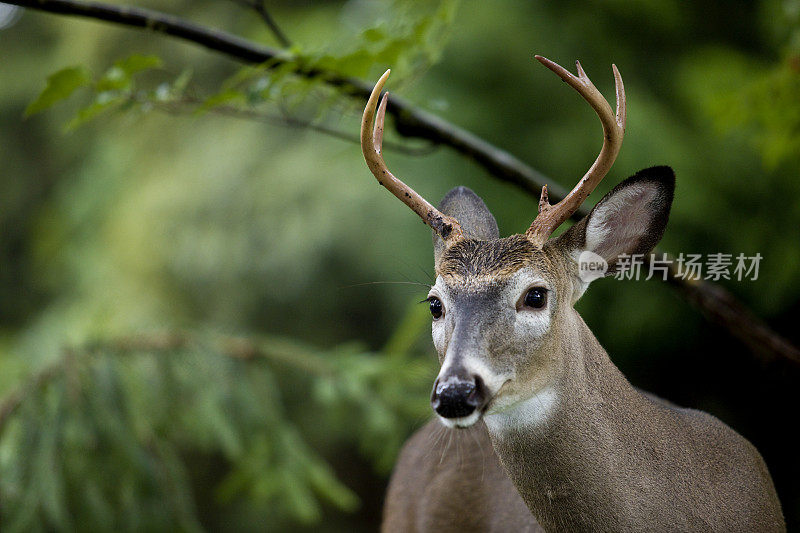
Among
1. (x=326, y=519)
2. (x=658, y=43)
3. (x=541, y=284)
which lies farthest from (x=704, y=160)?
(x=326, y=519)

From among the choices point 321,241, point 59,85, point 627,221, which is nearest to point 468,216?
point 627,221

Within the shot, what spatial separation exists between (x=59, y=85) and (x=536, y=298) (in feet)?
4.64

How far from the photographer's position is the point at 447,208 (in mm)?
1894

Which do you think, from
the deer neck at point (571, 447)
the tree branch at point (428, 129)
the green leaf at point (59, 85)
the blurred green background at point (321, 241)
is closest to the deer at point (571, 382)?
the deer neck at point (571, 447)

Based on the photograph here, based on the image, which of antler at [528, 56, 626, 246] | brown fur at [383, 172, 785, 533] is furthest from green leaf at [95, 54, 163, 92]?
Answer: antler at [528, 56, 626, 246]

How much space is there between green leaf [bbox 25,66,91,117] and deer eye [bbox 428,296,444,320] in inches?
46.2

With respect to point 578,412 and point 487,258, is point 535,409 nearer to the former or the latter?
point 578,412

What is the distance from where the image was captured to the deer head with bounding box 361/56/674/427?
1551 millimetres

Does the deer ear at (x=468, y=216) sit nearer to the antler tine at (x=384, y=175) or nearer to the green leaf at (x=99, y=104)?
the antler tine at (x=384, y=175)

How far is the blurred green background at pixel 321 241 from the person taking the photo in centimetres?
301

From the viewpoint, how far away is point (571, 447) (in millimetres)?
1655

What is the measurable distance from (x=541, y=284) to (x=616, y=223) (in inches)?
8.6

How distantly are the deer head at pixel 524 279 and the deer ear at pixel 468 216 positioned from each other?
68 millimetres

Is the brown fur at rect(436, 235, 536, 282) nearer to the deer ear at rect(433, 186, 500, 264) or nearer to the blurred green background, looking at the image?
the deer ear at rect(433, 186, 500, 264)
